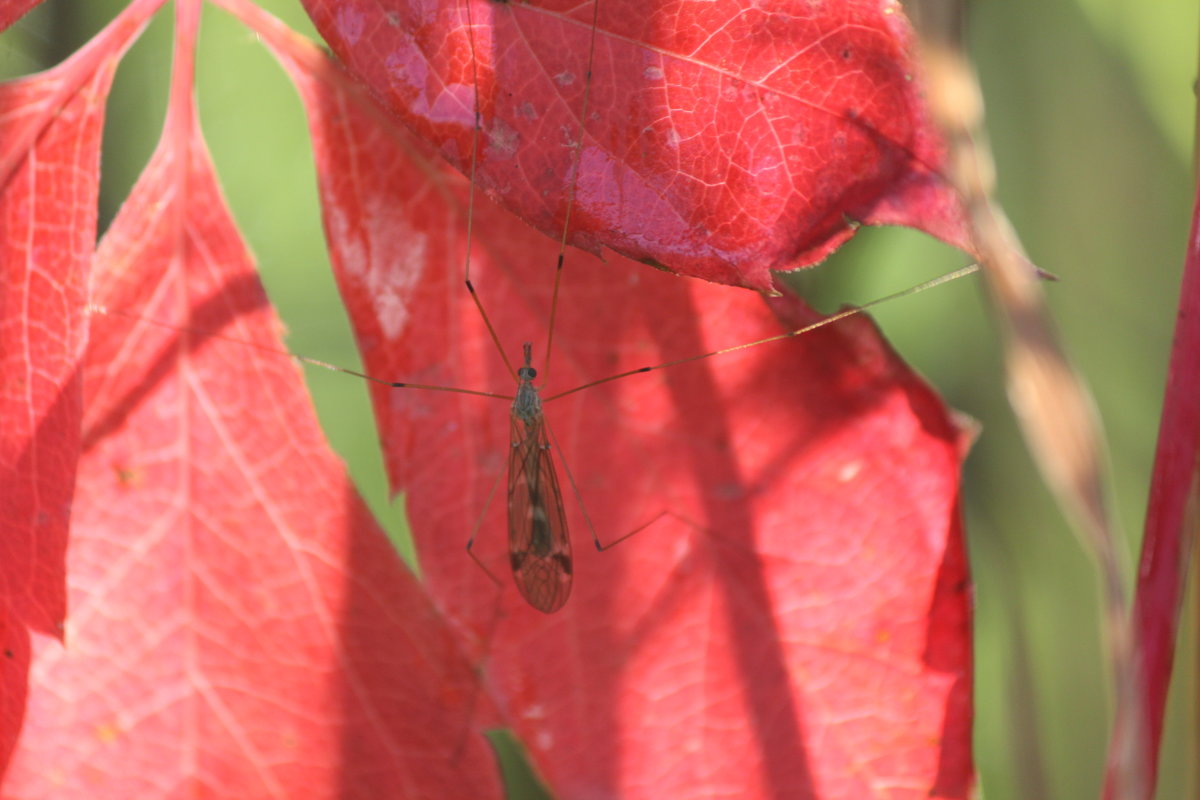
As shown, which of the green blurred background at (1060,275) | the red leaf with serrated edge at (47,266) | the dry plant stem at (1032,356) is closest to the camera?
the dry plant stem at (1032,356)

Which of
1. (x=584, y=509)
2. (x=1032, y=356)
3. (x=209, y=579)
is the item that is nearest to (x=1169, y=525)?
(x=1032, y=356)

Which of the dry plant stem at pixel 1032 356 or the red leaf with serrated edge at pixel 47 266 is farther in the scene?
the red leaf with serrated edge at pixel 47 266

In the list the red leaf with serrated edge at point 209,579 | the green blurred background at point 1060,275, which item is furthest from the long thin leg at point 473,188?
the green blurred background at point 1060,275

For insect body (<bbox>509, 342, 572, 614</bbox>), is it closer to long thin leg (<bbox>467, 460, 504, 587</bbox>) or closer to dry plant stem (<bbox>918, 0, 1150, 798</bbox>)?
long thin leg (<bbox>467, 460, 504, 587</bbox>)

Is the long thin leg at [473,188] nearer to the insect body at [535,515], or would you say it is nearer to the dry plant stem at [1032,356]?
the insect body at [535,515]

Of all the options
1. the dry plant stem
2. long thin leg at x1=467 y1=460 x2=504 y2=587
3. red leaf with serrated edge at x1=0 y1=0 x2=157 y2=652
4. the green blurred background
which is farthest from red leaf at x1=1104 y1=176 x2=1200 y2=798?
red leaf with serrated edge at x1=0 y1=0 x2=157 y2=652

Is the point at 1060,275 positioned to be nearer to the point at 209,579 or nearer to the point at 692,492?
the point at 692,492

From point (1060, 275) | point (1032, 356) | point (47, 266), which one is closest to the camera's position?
point (1032, 356)

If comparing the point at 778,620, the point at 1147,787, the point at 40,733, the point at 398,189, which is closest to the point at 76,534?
the point at 40,733
